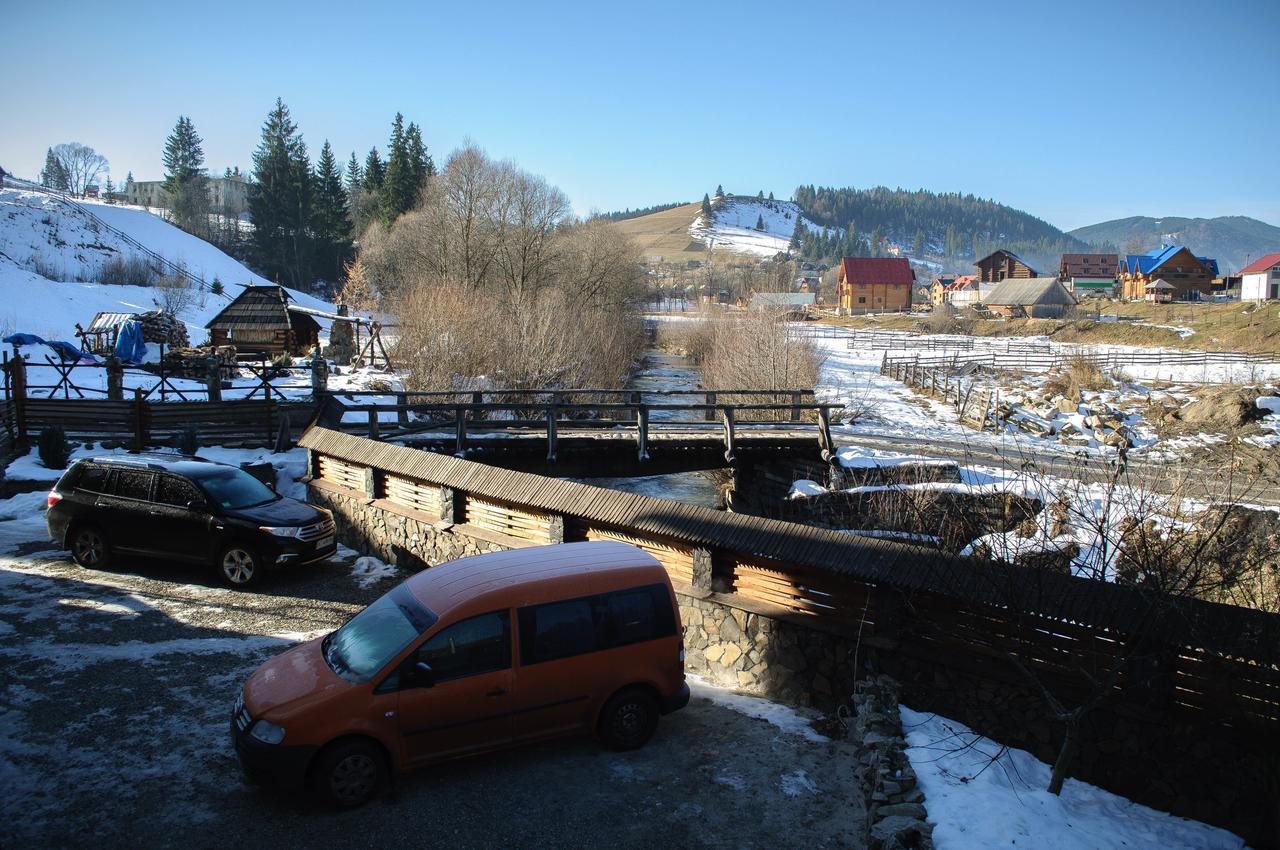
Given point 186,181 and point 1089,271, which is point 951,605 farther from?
point 1089,271

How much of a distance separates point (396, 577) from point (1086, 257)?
436 ft

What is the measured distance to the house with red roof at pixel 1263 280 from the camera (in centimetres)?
8025

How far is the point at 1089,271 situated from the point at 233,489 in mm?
133680

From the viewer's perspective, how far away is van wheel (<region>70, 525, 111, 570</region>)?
38.8 feet

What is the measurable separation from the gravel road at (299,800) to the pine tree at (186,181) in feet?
294

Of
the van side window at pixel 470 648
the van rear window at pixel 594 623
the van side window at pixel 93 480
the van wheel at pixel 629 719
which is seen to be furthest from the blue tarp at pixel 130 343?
the van wheel at pixel 629 719

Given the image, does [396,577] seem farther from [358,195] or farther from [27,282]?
[358,195]

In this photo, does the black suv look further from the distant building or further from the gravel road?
the distant building

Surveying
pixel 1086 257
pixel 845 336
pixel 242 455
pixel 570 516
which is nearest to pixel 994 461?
pixel 570 516

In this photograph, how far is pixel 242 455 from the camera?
1831 centimetres

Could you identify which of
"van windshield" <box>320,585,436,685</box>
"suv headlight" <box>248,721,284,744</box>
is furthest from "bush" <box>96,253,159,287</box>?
"suv headlight" <box>248,721,284,744</box>

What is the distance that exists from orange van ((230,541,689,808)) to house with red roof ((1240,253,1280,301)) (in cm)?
9309

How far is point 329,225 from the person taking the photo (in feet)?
251

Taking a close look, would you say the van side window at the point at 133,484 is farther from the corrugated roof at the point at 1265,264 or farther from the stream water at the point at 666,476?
the corrugated roof at the point at 1265,264
